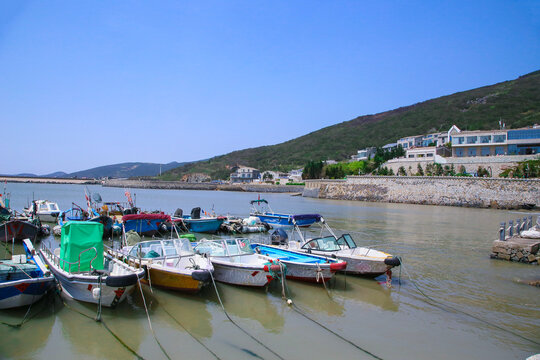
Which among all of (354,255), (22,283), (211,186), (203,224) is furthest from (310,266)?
(211,186)

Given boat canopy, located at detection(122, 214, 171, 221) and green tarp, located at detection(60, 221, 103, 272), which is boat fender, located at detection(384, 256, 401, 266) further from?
boat canopy, located at detection(122, 214, 171, 221)

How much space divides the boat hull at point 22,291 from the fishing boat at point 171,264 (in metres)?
2.92

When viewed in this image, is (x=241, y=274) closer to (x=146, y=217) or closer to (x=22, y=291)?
(x=22, y=291)

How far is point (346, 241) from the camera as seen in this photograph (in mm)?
16766

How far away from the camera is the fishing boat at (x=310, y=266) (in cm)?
1403

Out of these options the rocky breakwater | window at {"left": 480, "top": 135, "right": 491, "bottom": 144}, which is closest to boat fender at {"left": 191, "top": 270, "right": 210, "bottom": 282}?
the rocky breakwater

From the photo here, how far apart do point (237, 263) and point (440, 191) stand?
5856 cm

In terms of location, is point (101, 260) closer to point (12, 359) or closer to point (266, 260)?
point (12, 359)

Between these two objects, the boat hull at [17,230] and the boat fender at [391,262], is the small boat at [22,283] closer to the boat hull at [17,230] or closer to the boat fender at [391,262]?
the boat hull at [17,230]

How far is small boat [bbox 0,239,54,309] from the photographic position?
10.6 m

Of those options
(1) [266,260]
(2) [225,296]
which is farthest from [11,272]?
(1) [266,260]

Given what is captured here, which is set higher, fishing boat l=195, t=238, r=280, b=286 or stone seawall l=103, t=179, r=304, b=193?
fishing boat l=195, t=238, r=280, b=286

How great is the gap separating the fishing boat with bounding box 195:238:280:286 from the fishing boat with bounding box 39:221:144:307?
3113 millimetres

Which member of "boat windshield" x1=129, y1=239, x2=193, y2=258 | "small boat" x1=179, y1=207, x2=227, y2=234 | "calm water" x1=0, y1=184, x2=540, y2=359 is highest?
"boat windshield" x1=129, y1=239, x2=193, y2=258
